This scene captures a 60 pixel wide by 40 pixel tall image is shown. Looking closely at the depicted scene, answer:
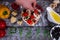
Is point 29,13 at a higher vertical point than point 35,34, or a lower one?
higher

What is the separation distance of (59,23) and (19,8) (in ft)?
0.70

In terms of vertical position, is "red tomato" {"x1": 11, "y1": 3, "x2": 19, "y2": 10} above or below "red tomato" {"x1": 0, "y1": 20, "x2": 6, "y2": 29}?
above

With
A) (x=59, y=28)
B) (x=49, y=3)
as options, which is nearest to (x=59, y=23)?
(x=59, y=28)

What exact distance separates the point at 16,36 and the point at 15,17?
0.09 metres

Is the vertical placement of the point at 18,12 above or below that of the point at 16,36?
above

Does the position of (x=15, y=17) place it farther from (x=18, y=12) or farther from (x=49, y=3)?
(x=49, y=3)

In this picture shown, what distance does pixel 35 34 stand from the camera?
3.36ft

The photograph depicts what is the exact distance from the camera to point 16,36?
3.35ft

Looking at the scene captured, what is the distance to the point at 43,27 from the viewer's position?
1028 mm

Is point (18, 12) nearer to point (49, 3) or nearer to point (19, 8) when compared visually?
point (19, 8)

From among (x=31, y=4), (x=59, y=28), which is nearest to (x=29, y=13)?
(x=31, y=4)

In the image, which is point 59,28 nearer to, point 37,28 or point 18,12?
point 37,28

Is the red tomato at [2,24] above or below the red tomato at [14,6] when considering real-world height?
below

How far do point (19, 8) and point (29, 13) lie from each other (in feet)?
0.19
